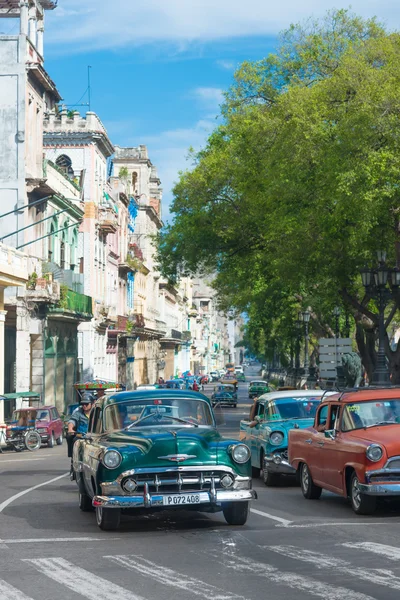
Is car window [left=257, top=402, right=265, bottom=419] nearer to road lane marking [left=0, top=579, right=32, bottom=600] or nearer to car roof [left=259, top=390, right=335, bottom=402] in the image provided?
car roof [left=259, top=390, right=335, bottom=402]

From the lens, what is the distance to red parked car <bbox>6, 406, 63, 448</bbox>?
131ft

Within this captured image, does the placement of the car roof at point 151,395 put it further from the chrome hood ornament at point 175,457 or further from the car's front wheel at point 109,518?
the chrome hood ornament at point 175,457

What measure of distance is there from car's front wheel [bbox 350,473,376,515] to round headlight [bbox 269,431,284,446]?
16.5 feet

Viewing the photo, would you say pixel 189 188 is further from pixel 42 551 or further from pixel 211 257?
pixel 42 551

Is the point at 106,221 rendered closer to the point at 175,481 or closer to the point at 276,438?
the point at 276,438

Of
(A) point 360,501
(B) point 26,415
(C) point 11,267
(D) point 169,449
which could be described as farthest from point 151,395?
(B) point 26,415

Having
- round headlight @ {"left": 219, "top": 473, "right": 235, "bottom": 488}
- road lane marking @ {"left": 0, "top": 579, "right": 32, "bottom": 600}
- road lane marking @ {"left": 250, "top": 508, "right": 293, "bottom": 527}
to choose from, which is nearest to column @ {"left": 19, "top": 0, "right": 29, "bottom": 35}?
road lane marking @ {"left": 250, "top": 508, "right": 293, "bottom": 527}

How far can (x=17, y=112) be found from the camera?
48875mm

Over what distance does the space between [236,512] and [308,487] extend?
4.06 meters

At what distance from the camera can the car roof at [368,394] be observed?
620 inches

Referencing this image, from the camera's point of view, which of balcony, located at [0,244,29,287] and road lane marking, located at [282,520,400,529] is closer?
road lane marking, located at [282,520,400,529]

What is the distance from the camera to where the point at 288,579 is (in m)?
9.46

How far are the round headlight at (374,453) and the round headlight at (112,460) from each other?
3.40 meters

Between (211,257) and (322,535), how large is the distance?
36.2m
